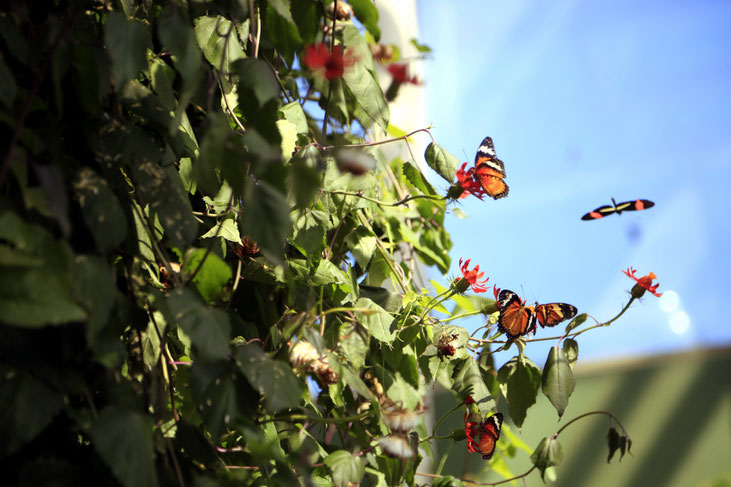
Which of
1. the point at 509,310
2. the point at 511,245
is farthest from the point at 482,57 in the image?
the point at 509,310

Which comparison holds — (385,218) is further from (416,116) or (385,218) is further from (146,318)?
(416,116)

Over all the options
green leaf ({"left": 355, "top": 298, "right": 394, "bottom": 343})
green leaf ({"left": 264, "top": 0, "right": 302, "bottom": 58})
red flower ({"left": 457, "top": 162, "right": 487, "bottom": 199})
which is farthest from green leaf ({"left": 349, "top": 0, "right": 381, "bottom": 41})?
green leaf ({"left": 355, "top": 298, "right": 394, "bottom": 343})

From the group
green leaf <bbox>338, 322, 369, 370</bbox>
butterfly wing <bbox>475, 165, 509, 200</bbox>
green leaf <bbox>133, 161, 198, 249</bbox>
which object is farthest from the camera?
butterfly wing <bbox>475, 165, 509, 200</bbox>

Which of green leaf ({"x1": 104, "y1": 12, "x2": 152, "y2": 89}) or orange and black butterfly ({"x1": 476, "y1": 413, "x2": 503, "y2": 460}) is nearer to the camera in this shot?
green leaf ({"x1": 104, "y1": 12, "x2": 152, "y2": 89})

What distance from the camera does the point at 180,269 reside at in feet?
1.83

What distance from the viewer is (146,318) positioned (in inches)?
21.4

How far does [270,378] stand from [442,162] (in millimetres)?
355

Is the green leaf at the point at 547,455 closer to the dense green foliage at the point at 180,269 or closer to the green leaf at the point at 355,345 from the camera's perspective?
the dense green foliage at the point at 180,269

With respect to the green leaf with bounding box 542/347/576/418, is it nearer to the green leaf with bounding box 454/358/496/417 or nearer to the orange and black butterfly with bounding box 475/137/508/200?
the green leaf with bounding box 454/358/496/417

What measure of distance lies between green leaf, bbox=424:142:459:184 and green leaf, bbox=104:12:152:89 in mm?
355

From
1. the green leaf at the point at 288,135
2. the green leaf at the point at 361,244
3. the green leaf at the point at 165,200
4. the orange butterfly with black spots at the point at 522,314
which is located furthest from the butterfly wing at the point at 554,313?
the green leaf at the point at 165,200

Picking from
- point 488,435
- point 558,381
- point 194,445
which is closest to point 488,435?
point 488,435

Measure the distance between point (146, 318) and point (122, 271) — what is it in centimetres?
5

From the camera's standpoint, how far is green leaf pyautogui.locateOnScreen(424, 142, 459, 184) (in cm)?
71
